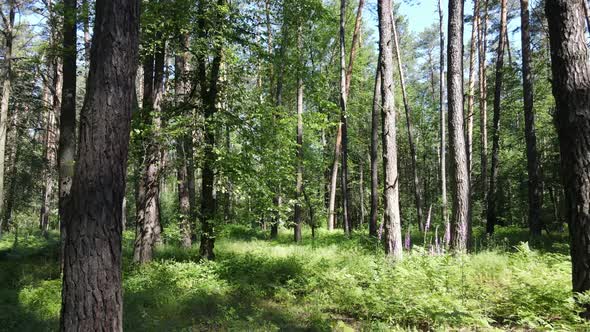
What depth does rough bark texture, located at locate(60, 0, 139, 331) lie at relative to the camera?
134 inches

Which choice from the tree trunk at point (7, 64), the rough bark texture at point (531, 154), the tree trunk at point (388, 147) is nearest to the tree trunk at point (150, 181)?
the tree trunk at point (388, 147)

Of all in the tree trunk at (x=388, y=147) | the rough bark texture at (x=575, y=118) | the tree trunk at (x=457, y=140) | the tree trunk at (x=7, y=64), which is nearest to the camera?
the rough bark texture at (x=575, y=118)

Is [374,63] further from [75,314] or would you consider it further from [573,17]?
[75,314]

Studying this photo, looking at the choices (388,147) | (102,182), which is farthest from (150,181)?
(102,182)

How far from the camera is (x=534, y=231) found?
42.4 feet

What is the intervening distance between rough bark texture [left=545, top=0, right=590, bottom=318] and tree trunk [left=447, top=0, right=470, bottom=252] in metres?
3.93

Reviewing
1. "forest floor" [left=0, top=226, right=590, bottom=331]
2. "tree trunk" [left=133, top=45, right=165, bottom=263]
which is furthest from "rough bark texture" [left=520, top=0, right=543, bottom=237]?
"tree trunk" [left=133, top=45, right=165, bottom=263]

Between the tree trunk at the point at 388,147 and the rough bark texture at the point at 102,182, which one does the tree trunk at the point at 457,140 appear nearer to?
the tree trunk at the point at 388,147

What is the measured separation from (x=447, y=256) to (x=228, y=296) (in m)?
Result: 4.33

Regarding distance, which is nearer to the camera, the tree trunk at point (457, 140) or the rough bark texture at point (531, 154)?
the tree trunk at point (457, 140)

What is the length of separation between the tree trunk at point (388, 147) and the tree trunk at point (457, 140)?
147 cm

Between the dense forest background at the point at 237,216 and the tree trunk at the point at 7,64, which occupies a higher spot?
the tree trunk at the point at 7,64

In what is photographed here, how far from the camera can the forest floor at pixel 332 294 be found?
16.8ft

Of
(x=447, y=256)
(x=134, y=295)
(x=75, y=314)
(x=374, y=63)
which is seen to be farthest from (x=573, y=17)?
(x=374, y=63)
